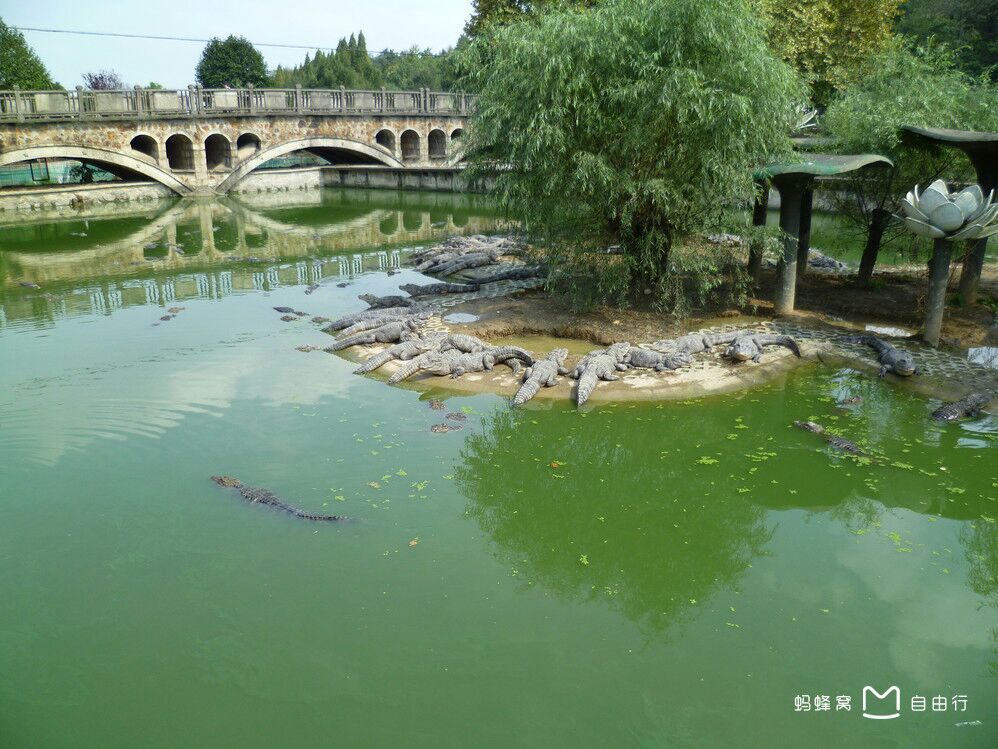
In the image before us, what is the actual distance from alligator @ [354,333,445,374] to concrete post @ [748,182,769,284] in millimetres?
5680

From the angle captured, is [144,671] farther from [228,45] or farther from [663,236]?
[228,45]

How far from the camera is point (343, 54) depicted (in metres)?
79.4

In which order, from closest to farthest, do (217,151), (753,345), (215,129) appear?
(753,345)
(215,129)
(217,151)

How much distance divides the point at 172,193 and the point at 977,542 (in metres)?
37.8

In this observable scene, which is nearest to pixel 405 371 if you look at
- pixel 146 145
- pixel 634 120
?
pixel 634 120

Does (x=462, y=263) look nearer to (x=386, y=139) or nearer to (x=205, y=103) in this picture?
(x=205, y=103)

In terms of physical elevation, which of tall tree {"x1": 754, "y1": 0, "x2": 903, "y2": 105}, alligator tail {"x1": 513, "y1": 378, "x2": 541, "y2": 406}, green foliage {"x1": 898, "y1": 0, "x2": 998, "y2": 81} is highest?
green foliage {"x1": 898, "y1": 0, "x2": 998, "y2": 81}

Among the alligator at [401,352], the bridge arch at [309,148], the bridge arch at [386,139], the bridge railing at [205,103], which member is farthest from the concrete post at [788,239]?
the bridge arch at [386,139]

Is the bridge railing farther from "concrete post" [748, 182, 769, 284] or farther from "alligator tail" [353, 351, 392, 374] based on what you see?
"alligator tail" [353, 351, 392, 374]

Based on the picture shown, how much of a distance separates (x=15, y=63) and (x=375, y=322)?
40117 millimetres

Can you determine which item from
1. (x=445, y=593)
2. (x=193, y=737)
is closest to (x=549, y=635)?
(x=445, y=593)

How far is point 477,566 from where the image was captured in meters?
7.46

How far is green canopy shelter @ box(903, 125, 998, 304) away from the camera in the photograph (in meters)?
11.7

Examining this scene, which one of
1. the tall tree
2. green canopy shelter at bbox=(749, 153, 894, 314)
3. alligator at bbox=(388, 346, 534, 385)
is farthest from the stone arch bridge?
alligator at bbox=(388, 346, 534, 385)
